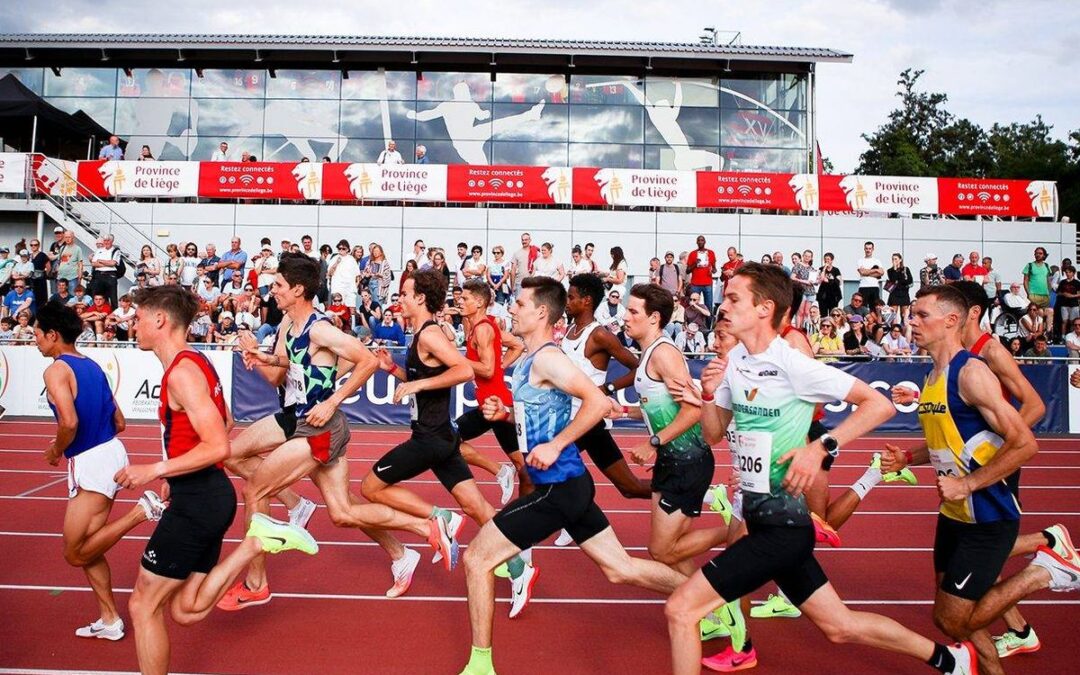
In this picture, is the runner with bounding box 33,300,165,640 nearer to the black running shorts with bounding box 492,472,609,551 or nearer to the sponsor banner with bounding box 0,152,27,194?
the black running shorts with bounding box 492,472,609,551

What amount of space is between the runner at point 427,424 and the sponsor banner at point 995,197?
20.0 meters

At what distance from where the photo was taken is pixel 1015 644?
5.18 m

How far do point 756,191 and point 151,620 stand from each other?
20.4m

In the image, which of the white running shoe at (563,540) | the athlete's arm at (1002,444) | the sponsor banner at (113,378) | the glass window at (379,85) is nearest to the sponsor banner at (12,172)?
the sponsor banner at (113,378)

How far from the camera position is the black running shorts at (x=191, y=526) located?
4133 mm

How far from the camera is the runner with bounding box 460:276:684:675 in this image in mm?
4492

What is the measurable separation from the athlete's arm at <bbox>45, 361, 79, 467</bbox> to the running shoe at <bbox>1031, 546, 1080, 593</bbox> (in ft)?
18.5

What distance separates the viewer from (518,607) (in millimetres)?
5863

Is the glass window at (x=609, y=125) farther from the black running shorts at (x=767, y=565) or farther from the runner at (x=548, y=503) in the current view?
the black running shorts at (x=767, y=565)

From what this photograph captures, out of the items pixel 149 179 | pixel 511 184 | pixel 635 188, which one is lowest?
pixel 635 188

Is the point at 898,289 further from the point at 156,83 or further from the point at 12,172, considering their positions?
the point at 156,83

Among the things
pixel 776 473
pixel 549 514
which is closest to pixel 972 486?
pixel 776 473

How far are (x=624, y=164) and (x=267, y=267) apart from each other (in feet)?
44.3

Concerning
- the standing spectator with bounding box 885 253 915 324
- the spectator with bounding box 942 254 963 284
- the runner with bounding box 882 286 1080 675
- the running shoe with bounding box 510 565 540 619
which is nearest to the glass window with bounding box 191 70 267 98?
the standing spectator with bounding box 885 253 915 324
